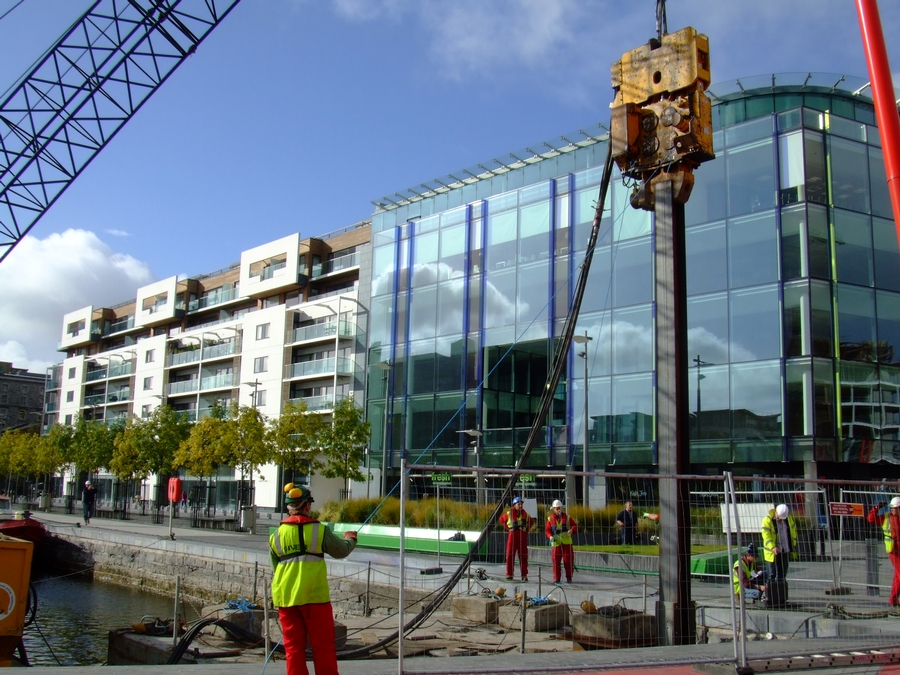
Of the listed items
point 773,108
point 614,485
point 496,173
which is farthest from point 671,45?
point 496,173

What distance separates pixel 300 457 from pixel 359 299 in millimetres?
13884

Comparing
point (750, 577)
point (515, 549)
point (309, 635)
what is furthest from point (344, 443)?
point (309, 635)

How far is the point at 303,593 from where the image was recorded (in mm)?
6125

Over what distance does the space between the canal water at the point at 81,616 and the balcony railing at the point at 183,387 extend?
3284cm

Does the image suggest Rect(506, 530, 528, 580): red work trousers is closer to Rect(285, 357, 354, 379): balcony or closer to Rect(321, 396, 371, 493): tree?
Rect(321, 396, 371, 493): tree

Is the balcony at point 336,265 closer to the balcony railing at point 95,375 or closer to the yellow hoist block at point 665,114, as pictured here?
the balcony railing at point 95,375

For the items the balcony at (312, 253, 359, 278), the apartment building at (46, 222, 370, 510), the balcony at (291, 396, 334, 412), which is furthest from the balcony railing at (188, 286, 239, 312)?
the balcony at (291, 396, 334, 412)

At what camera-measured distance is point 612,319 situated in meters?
32.3

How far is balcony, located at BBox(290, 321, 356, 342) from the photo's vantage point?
50719 mm

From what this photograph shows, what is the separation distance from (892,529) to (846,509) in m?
2.33

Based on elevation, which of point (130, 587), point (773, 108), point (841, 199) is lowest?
point (130, 587)

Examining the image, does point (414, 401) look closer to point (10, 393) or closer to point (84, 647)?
point (84, 647)

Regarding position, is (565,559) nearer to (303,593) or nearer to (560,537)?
(560,537)

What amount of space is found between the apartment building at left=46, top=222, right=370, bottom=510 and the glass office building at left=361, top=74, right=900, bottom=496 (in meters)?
13.6
